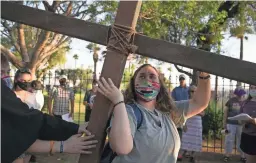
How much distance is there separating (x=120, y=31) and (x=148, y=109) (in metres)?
0.55

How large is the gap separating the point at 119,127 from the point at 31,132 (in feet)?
1.60

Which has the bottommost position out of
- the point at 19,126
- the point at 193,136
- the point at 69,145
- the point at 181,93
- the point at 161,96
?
the point at 193,136

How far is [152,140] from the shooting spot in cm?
208

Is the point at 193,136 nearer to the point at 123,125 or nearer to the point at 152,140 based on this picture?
the point at 152,140

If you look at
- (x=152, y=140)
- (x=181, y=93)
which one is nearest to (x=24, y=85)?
(x=152, y=140)

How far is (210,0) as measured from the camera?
9.94m

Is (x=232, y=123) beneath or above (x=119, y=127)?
beneath

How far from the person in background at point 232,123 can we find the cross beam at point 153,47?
5.29 m

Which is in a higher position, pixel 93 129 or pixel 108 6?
pixel 108 6

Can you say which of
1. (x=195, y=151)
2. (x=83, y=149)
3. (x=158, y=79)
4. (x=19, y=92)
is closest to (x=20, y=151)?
(x=83, y=149)

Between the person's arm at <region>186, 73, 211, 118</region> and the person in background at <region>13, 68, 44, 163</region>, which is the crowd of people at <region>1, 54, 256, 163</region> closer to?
the person's arm at <region>186, 73, 211, 118</region>

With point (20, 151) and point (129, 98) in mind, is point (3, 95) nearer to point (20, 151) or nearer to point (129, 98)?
point (20, 151)

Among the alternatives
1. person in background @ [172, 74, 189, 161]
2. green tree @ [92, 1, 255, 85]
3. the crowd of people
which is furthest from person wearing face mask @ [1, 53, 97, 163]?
green tree @ [92, 1, 255, 85]

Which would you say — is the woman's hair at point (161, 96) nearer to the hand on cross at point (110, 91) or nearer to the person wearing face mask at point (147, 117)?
the person wearing face mask at point (147, 117)
